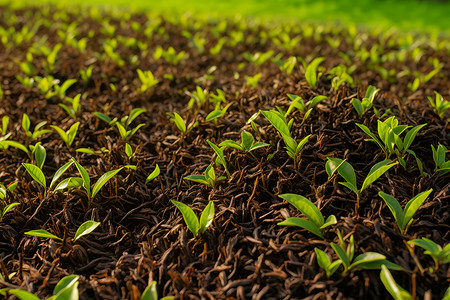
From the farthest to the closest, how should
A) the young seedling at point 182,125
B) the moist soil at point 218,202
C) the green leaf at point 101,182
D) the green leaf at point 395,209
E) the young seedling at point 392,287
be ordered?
the young seedling at point 182,125
the green leaf at point 101,182
the green leaf at point 395,209
the moist soil at point 218,202
the young seedling at point 392,287

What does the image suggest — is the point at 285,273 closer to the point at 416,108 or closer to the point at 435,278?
the point at 435,278

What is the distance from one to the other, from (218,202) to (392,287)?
1.05 m

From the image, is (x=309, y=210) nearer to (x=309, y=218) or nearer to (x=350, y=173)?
(x=309, y=218)

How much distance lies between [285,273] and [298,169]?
0.77 meters

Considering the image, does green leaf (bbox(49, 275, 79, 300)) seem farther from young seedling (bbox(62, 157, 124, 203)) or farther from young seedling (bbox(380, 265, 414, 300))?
young seedling (bbox(380, 265, 414, 300))

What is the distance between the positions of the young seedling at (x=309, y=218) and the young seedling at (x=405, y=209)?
327mm

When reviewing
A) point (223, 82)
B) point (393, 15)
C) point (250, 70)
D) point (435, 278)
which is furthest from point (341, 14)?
point (435, 278)

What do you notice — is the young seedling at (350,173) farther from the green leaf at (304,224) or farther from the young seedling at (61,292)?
the young seedling at (61,292)

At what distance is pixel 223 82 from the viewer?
4121mm

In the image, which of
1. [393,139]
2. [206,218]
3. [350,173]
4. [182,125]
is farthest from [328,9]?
[206,218]

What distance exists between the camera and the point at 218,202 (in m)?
2.29

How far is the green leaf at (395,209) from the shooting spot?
6.29 feet

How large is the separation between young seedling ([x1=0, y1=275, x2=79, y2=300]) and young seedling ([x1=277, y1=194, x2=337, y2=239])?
101cm

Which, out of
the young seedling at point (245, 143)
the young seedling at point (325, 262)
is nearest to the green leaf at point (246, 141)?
the young seedling at point (245, 143)
